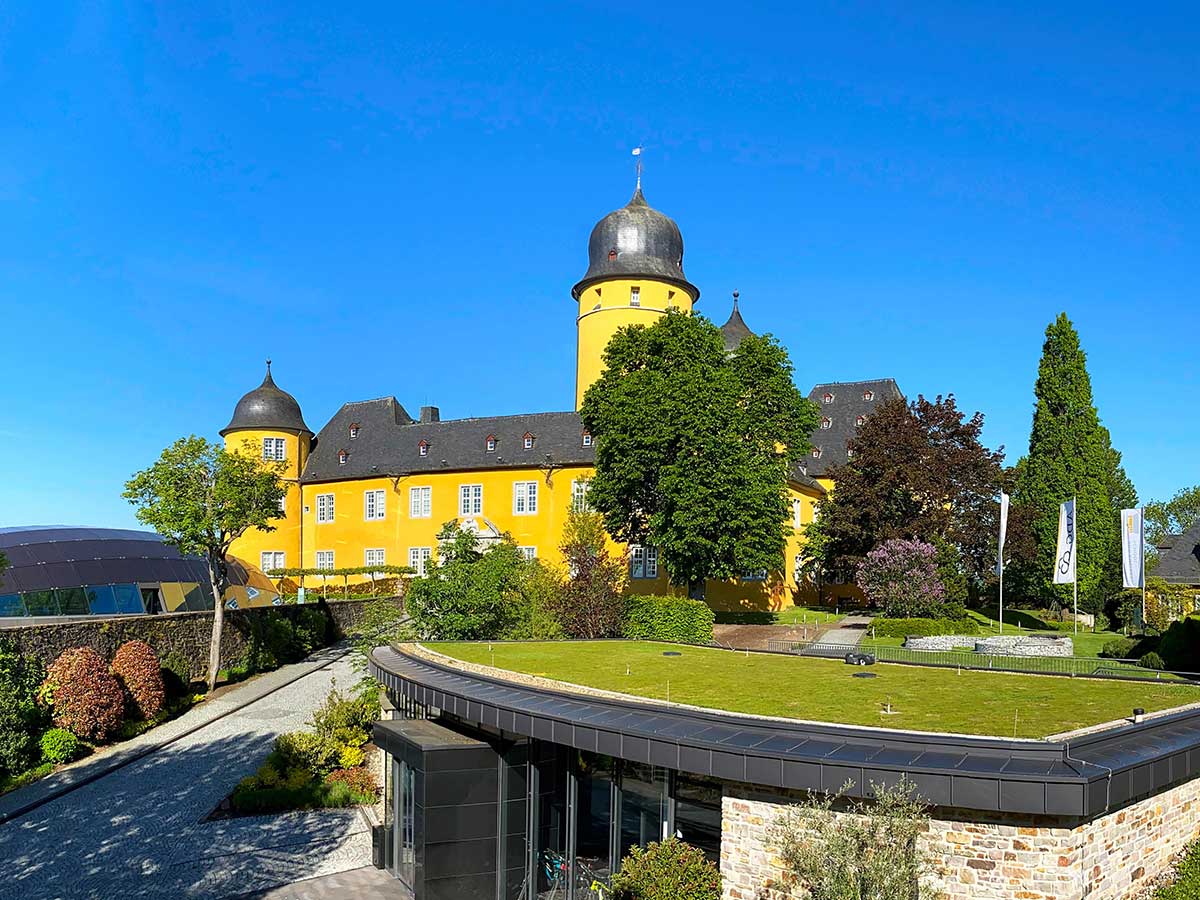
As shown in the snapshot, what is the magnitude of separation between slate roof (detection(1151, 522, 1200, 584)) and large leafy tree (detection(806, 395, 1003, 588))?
20840 mm

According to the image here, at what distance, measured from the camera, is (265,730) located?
866 inches

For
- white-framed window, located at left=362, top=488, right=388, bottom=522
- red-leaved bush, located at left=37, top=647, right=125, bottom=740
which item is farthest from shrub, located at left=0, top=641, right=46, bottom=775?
white-framed window, located at left=362, top=488, right=388, bottom=522

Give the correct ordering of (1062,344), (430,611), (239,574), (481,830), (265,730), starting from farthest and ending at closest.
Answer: (1062,344) < (239,574) < (430,611) < (265,730) < (481,830)

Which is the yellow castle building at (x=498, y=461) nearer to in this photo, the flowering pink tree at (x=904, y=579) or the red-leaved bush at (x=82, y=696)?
the flowering pink tree at (x=904, y=579)

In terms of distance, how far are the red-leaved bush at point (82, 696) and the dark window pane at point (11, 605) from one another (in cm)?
889

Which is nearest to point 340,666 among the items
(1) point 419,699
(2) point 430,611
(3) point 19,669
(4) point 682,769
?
(2) point 430,611

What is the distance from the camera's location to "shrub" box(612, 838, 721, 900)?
9.59 meters

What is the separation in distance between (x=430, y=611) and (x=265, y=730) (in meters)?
4.91

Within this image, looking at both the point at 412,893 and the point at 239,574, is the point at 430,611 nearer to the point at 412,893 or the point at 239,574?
the point at 412,893

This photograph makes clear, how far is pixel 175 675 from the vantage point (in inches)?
972

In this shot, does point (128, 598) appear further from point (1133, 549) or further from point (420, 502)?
point (1133, 549)

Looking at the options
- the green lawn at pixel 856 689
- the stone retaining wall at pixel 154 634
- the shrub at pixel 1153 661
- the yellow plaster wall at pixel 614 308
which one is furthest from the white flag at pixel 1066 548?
the stone retaining wall at pixel 154 634

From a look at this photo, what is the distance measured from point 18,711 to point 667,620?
17387 mm

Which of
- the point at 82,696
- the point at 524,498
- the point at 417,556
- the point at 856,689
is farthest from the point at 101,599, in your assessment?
the point at 856,689
